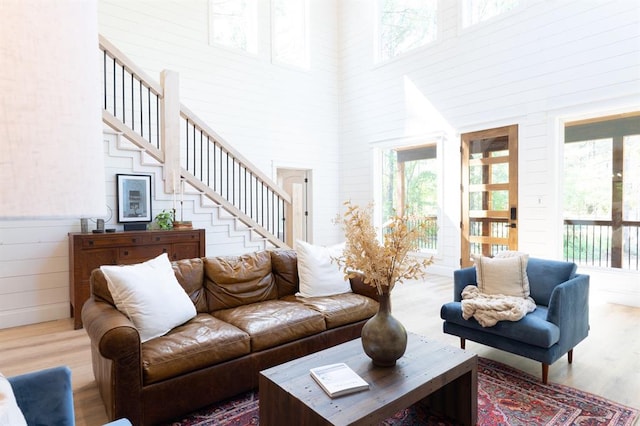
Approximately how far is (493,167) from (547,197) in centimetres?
91

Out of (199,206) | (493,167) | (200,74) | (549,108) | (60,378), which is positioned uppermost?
(200,74)

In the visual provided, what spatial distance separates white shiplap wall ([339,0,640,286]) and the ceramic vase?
4.07 m

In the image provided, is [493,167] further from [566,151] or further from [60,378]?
[60,378]

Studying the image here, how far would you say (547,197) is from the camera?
4973 millimetres

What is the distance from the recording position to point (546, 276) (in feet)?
10.1

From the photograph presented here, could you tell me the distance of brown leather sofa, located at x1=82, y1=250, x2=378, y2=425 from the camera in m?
2.00

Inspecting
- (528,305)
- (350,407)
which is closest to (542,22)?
(528,305)

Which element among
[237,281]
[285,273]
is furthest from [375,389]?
[285,273]

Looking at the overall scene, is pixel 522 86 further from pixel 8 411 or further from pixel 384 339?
pixel 8 411

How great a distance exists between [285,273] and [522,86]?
435 cm

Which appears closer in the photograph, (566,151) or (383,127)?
(566,151)

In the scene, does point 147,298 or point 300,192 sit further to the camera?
point 300,192

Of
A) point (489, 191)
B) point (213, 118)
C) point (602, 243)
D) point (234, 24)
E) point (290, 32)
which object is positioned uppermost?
point (290, 32)

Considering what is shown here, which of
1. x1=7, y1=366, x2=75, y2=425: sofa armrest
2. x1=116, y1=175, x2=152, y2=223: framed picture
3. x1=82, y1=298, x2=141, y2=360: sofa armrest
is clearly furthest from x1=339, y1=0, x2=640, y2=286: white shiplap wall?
x1=7, y1=366, x2=75, y2=425: sofa armrest
